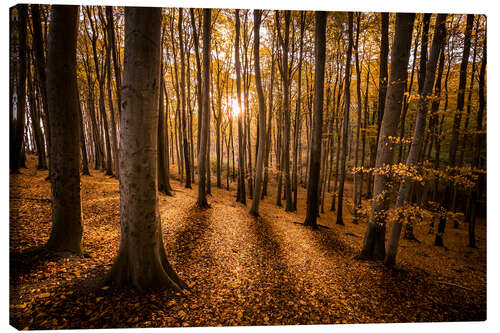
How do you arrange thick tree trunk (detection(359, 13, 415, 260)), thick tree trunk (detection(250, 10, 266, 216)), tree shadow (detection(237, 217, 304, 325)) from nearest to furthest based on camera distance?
1. tree shadow (detection(237, 217, 304, 325))
2. thick tree trunk (detection(359, 13, 415, 260))
3. thick tree trunk (detection(250, 10, 266, 216))

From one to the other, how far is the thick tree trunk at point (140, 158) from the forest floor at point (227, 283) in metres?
0.20

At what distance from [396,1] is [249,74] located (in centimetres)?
673

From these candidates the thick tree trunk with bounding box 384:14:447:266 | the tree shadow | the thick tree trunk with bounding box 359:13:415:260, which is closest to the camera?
the tree shadow

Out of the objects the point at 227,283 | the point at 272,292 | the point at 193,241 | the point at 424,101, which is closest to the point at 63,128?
the point at 193,241

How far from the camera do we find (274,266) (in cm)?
304

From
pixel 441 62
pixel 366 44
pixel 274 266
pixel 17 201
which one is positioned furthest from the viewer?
pixel 366 44

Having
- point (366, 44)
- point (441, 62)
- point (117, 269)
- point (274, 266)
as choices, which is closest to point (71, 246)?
point (117, 269)

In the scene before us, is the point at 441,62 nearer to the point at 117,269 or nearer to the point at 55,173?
the point at 117,269

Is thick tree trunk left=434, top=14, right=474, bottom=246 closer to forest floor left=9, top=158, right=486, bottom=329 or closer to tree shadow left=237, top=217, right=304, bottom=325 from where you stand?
forest floor left=9, top=158, right=486, bottom=329

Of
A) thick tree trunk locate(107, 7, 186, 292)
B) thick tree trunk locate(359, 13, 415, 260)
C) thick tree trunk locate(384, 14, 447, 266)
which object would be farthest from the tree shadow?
thick tree trunk locate(384, 14, 447, 266)

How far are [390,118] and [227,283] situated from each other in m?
3.70

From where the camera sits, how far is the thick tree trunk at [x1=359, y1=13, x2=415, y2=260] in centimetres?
317

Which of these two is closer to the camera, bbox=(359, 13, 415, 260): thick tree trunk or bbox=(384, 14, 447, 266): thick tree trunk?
bbox=(384, 14, 447, 266): thick tree trunk

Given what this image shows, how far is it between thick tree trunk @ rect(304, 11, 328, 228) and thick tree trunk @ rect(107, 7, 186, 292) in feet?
13.3
